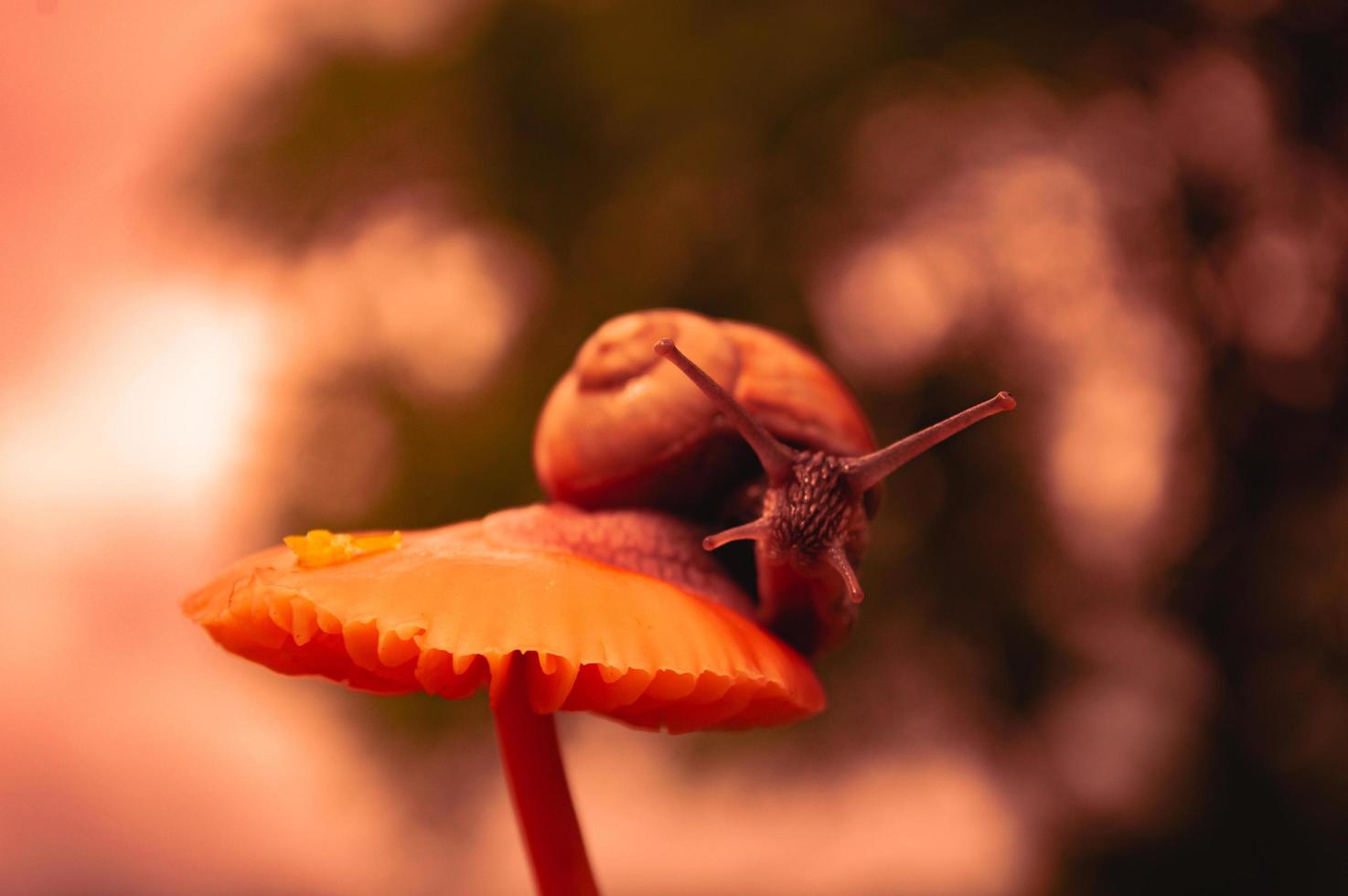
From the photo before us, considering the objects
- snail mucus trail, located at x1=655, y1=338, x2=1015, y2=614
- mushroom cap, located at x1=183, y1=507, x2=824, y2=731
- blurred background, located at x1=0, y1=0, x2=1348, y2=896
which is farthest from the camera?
blurred background, located at x1=0, y1=0, x2=1348, y2=896

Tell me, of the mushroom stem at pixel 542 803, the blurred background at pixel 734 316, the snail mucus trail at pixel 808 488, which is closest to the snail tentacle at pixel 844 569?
the snail mucus trail at pixel 808 488

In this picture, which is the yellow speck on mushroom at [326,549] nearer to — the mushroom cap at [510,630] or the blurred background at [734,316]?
the mushroom cap at [510,630]

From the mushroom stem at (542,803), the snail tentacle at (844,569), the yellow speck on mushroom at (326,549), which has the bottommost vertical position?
the mushroom stem at (542,803)

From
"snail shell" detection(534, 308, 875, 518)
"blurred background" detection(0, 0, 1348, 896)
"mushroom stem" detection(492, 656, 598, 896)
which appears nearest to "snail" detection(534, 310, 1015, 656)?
"snail shell" detection(534, 308, 875, 518)

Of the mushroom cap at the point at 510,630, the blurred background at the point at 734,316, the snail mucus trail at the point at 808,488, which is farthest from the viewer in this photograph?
the blurred background at the point at 734,316

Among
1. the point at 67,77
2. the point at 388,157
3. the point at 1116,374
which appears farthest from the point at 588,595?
the point at 67,77

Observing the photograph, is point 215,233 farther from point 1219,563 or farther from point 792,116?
point 1219,563

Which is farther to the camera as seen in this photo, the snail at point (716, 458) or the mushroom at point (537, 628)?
the snail at point (716, 458)

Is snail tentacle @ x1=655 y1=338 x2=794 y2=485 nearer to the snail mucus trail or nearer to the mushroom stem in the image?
the snail mucus trail
